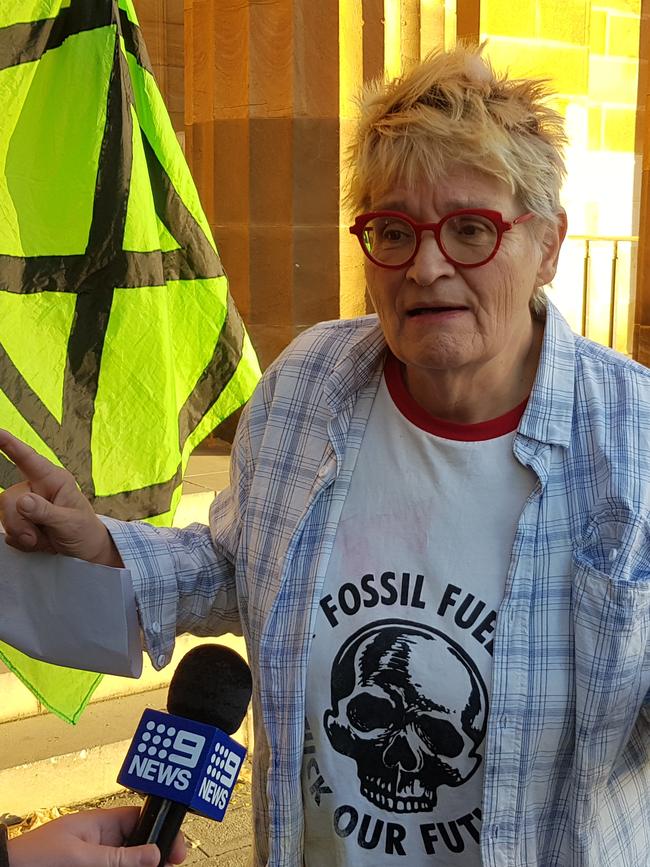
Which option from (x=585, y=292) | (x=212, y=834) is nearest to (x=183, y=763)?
(x=212, y=834)

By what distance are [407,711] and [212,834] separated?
262 centimetres

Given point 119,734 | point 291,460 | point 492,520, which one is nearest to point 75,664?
point 291,460

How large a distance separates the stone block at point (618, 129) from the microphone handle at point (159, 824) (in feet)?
21.5

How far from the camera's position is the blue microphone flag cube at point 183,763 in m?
1.53

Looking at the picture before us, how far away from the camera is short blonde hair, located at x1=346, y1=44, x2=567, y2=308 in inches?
71.9

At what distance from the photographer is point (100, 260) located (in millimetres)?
3033

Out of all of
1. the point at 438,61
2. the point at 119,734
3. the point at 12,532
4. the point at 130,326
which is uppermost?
the point at 438,61

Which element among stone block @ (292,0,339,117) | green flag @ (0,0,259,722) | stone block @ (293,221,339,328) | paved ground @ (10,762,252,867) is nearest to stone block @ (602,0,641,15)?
stone block @ (292,0,339,117)

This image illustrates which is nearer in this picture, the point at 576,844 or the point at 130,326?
the point at 576,844

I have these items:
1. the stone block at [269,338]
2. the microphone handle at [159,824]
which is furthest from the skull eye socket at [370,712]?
the stone block at [269,338]

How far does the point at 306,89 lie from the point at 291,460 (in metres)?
4.39

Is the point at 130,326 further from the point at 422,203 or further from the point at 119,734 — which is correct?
the point at 119,734

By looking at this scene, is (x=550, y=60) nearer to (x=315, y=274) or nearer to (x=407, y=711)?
(x=315, y=274)

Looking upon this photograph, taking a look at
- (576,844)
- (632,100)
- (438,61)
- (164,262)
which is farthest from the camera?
(632,100)
